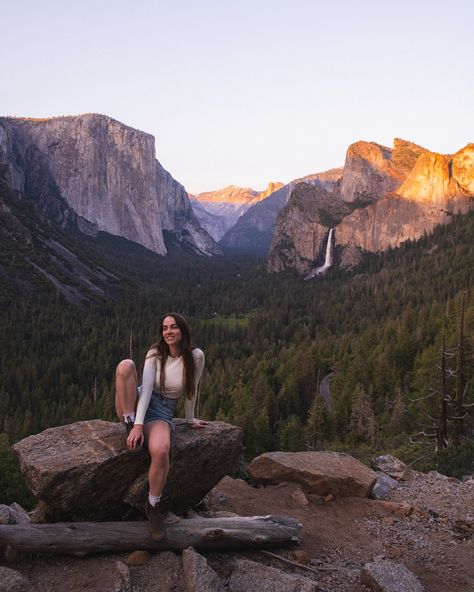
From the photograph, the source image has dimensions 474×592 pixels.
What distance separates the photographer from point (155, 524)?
893cm

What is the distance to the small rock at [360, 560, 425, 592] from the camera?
8.70 m

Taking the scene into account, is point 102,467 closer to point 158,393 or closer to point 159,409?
point 159,409

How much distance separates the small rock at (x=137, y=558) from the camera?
8695 mm

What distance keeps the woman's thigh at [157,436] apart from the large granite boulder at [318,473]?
23.1ft

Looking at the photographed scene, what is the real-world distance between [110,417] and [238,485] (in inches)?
2149

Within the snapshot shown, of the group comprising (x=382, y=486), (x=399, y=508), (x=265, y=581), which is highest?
(x=265, y=581)

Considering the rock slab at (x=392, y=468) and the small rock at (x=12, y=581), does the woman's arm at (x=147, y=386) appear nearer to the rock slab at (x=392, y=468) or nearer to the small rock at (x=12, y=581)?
the small rock at (x=12, y=581)

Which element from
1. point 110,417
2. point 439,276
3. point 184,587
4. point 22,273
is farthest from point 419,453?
point 22,273

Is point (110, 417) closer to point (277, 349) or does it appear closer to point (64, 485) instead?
point (277, 349)

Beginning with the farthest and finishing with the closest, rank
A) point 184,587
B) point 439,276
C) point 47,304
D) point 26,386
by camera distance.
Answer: point 47,304
point 439,276
point 26,386
point 184,587

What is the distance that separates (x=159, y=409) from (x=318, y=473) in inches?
279

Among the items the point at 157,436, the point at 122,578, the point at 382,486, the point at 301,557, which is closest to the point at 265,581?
the point at 301,557

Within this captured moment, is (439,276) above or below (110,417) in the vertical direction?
above

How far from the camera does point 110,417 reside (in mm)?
65875
